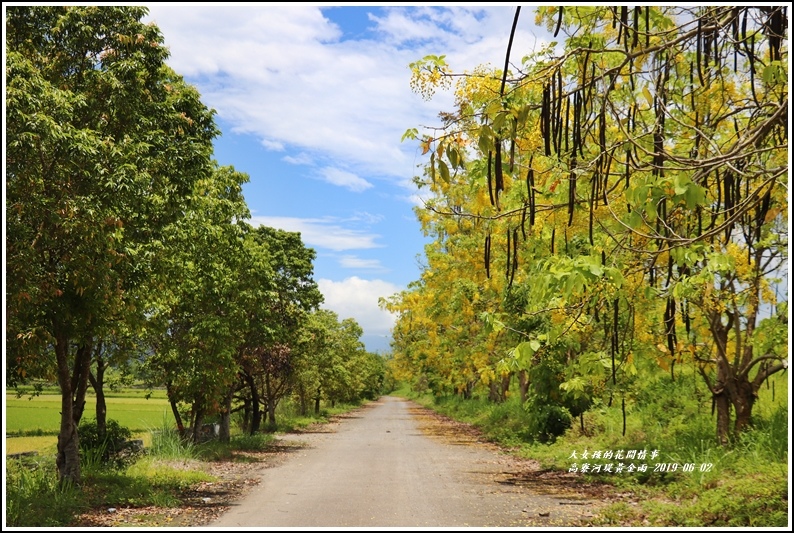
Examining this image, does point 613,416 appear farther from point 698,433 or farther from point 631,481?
point 631,481

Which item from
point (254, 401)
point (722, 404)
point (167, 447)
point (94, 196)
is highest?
point (94, 196)

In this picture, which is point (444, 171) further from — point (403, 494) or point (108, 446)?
point (108, 446)

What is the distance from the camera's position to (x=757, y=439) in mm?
11734

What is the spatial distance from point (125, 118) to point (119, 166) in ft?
6.34

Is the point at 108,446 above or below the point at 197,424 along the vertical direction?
below

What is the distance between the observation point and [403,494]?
11.4m

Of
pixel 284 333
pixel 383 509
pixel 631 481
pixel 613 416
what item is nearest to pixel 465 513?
pixel 383 509

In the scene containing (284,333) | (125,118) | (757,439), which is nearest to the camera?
(125,118)

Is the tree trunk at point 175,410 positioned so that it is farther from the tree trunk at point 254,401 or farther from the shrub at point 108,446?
the tree trunk at point 254,401

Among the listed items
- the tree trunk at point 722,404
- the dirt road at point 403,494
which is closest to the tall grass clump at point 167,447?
the dirt road at point 403,494

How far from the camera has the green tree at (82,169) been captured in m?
7.78

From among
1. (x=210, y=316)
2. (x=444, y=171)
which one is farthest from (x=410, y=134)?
(x=210, y=316)

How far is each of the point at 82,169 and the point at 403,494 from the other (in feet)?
22.9

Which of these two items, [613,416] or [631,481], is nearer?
[631,481]
